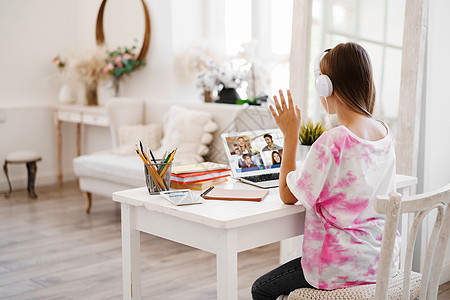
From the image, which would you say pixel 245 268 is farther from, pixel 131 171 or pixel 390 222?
pixel 390 222

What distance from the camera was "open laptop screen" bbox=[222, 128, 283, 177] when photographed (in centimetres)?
224

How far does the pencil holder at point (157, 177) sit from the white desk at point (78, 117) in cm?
322

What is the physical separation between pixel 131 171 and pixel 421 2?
Answer: 2.29 meters

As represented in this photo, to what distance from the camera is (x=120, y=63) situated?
5.19 metres

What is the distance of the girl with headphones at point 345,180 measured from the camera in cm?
169

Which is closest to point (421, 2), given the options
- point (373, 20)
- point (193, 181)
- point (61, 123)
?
point (373, 20)

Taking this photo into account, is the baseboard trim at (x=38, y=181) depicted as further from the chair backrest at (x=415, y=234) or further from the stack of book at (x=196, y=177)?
the chair backrest at (x=415, y=234)

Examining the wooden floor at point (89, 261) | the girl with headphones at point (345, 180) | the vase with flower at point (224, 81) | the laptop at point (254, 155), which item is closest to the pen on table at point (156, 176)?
the laptop at point (254, 155)

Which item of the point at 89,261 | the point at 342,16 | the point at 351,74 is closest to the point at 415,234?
the point at 351,74

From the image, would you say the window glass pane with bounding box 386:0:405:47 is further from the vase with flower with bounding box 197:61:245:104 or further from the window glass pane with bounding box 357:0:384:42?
the vase with flower with bounding box 197:61:245:104

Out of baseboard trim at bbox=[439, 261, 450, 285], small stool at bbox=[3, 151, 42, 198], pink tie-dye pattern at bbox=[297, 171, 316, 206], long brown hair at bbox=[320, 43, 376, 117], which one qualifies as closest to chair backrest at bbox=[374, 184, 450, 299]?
pink tie-dye pattern at bbox=[297, 171, 316, 206]

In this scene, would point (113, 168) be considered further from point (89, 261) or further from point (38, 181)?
point (38, 181)

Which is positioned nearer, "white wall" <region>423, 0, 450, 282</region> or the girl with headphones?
the girl with headphones

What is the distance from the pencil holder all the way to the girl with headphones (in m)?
0.43
